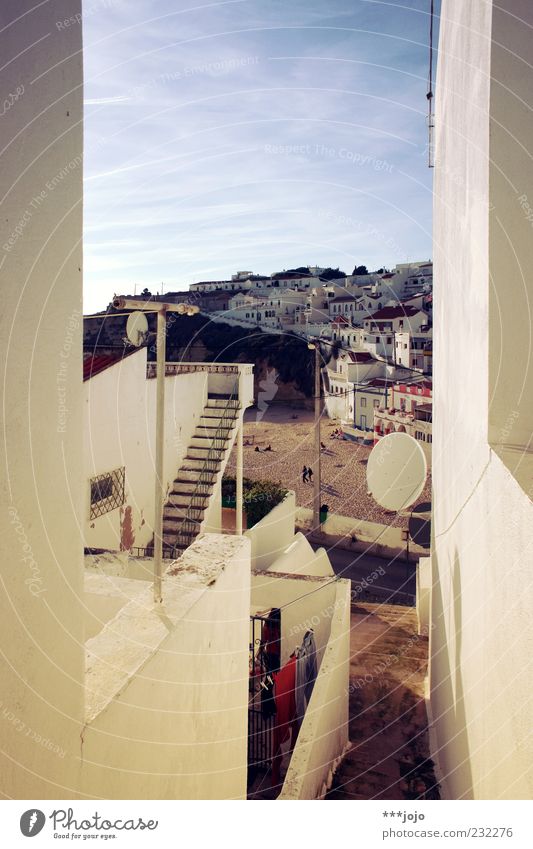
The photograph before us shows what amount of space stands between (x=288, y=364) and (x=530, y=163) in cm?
5151

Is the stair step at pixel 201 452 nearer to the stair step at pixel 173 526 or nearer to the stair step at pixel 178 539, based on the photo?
the stair step at pixel 173 526

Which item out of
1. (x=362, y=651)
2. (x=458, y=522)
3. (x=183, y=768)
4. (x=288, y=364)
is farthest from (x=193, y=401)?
(x=288, y=364)

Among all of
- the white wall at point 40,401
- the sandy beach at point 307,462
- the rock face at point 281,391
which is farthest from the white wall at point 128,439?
the rock face at point 281,391

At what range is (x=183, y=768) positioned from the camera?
335cm

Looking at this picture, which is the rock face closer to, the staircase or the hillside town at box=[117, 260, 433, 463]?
the hillside town at box=[117, 260, 433, 463]

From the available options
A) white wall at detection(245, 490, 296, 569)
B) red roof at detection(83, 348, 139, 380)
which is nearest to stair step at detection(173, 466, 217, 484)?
white wall at detection(245, 490, 296, 569)

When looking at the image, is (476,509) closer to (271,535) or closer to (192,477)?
(192,477)

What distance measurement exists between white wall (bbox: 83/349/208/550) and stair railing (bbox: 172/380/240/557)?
48 centimetres

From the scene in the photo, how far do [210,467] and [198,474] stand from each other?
245 mm

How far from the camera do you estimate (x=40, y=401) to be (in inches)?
76.0

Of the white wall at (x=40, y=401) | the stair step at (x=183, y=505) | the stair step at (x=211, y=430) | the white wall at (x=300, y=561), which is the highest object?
the white wall at (x=40, y=401)

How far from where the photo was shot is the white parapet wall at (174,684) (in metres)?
2.48

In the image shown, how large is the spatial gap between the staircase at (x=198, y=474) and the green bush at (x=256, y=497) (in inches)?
154

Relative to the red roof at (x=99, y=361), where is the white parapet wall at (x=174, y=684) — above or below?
below
